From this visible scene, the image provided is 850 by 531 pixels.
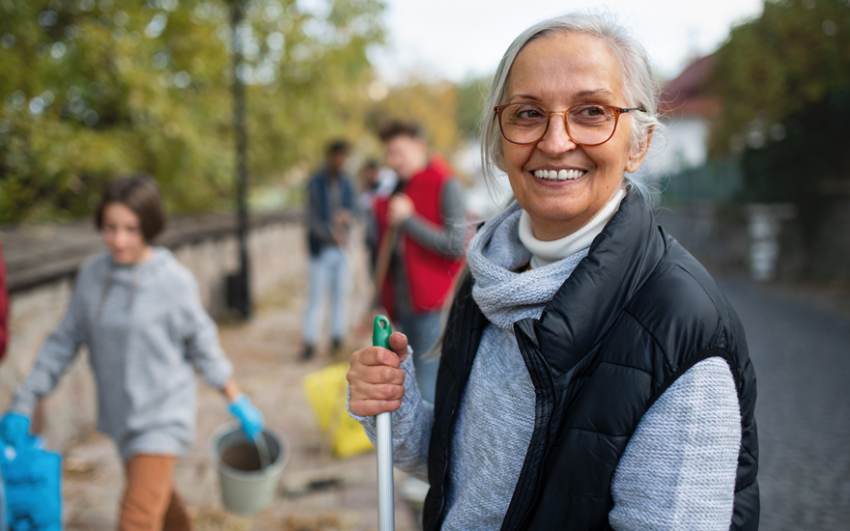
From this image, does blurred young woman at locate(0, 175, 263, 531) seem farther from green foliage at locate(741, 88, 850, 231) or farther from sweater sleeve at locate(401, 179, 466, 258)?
green foliage at locate(741, 88, 850, 231)

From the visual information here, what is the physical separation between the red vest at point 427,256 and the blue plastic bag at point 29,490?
7.03ft

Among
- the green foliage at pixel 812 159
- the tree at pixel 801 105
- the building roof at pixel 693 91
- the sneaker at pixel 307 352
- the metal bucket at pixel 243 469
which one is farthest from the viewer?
the building roof at pixel 693 91

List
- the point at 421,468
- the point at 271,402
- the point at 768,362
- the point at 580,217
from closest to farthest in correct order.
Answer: the point at 580,217, the point at 421,468, the point at 271,402, the point at 768,362

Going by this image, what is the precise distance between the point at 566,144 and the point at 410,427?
77 centimetres

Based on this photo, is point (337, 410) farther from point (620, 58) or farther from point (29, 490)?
point (620, 58)

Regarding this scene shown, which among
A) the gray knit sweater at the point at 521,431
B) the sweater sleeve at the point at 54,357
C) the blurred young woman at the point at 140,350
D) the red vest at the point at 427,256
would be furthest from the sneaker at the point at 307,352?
the gray knit sweater at the point at 521,431

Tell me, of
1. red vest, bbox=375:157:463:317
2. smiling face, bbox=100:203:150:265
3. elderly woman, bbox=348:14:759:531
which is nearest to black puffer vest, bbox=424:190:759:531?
elderly woman, bbox=348:14:759:531

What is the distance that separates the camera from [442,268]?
3807 mm

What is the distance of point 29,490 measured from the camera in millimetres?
2057

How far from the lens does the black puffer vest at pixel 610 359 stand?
100 centimetres

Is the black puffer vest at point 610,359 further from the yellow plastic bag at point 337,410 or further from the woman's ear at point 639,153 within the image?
the yellow plastic bag at point 337,410

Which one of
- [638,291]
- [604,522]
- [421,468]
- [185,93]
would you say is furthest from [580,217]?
[185,93]

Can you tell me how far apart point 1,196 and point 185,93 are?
297 centimetres

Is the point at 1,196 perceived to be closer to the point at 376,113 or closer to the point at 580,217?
the point at 580,217
